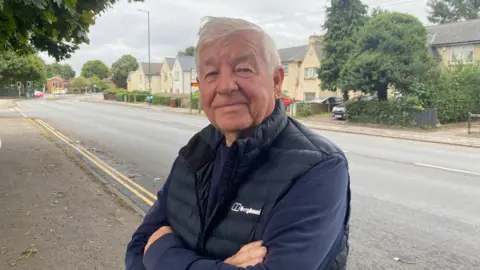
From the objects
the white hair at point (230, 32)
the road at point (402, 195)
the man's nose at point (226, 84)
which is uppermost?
the white hair at point (230, 32)

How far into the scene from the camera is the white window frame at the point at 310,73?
1533 inches

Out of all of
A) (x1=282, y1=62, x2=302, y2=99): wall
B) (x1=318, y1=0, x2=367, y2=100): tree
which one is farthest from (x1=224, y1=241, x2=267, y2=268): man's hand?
(x1=282, y1=62, x2=302, y2=99): wall

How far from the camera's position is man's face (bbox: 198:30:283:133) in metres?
1.58

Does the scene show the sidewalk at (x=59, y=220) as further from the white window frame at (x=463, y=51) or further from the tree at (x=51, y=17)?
the white window frame at (x=463, y=51)

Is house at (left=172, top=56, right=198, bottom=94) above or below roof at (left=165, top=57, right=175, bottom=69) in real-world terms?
below

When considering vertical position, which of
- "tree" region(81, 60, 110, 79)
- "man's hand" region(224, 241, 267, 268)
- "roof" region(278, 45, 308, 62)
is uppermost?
"tree" region(81, 60, 110, 79)

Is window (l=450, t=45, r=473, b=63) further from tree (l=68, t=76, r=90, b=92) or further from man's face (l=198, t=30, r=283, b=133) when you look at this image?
tree (l=68, t=76, r=90, b=92)

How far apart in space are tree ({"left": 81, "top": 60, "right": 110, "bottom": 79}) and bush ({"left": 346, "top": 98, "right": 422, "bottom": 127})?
127 m

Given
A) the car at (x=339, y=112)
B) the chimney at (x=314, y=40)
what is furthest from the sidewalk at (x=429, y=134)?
the chimney at (x=314, y=40)

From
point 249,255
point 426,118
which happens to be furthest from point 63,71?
point 249,255

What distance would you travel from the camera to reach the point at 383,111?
21.8 m

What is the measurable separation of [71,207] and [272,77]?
5.01 m

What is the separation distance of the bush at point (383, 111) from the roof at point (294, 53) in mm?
19587

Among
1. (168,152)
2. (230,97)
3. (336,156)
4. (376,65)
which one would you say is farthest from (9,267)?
(376,65)
